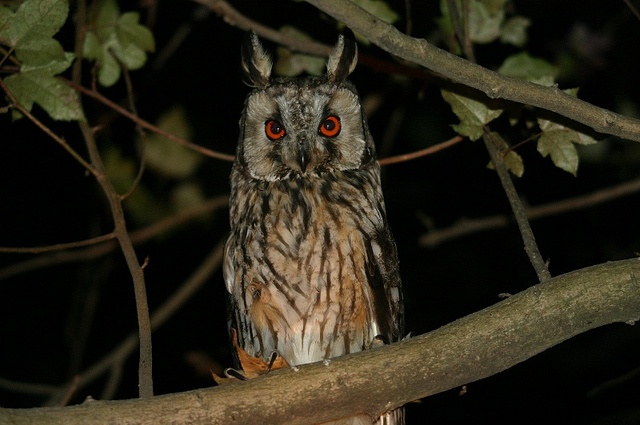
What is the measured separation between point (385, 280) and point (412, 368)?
2.85 feet

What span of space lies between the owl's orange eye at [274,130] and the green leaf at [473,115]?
61 centimetres

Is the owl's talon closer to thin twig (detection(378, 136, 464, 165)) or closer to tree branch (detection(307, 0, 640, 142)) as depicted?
tree branch (detection(307, 0, 640, 142))

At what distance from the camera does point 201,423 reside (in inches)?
73.9

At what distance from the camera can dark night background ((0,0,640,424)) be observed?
187 inches

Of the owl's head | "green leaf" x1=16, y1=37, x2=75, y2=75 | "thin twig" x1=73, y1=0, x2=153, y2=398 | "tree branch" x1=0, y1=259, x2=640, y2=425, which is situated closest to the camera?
"tree branch" x1=0, y1=259, x2=640, y2=425

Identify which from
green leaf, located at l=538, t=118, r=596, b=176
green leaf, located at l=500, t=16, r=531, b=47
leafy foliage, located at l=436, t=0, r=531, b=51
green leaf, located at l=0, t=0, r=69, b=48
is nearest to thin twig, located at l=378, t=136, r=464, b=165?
green leaf, located at l=538, t=118, r=596, b=176

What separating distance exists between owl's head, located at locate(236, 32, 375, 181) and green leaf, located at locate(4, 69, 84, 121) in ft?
2.19

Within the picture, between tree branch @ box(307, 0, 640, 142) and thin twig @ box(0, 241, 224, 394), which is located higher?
thin twig @ box(0, 241, 224, 394)

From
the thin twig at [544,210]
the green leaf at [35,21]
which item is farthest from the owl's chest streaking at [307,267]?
the thin twig at [544,210]

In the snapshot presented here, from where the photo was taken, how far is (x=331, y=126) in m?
2.91

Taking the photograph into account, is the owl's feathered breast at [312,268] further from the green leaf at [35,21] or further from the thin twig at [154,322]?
the thin twig at [154,322]

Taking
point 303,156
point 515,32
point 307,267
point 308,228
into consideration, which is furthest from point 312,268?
point 515,32

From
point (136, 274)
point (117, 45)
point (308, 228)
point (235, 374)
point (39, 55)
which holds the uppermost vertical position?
point (117, 45)

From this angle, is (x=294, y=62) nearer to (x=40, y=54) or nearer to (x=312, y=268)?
(x=312, y=268)
